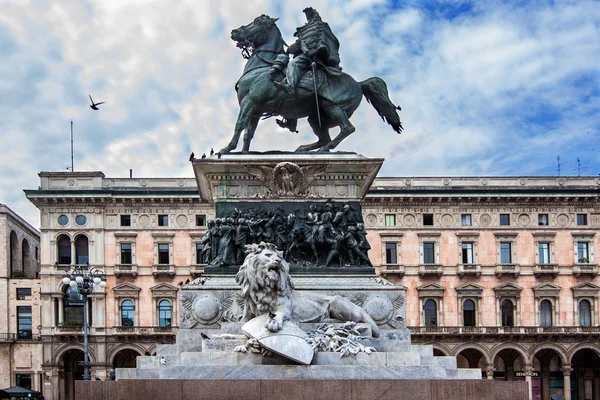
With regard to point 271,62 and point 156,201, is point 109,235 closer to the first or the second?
point 156,201

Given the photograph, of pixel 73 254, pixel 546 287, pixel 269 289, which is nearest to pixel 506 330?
pixel 546 287

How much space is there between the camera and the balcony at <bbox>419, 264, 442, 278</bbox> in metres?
62.9

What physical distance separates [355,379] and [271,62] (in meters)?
6.95

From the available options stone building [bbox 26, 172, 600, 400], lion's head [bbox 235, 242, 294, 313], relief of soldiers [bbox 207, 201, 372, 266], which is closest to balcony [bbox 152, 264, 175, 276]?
stone building [bbox 26, 172, 600, 400]

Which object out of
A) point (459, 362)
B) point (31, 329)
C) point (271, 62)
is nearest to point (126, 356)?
point (31, 329)

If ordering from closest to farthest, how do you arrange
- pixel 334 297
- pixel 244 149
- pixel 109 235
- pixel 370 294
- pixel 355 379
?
pixel 355 379
pixel 334 297
pixel 370 294
pixel 244 149
pixel 109 235

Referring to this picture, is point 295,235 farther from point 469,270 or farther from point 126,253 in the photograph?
point 469,270

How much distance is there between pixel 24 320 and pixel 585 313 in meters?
39.5

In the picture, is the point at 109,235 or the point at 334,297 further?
the point at 109,235

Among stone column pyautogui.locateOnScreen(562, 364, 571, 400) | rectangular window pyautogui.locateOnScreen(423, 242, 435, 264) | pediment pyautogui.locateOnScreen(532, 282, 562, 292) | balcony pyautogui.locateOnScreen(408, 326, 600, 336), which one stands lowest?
stone column pyautogui.locateOnScreen(562, 364, 571, 400)

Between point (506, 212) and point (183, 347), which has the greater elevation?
point (506, 212)

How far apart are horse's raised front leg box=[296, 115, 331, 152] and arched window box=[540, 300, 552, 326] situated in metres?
50.0

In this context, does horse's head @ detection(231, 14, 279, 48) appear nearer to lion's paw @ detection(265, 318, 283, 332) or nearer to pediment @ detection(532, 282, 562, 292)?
lion's paw @ detection(265, 318, 283, 332)

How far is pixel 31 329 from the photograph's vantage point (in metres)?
64.7
